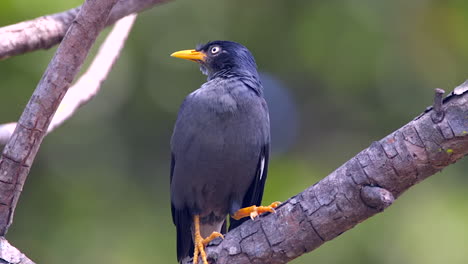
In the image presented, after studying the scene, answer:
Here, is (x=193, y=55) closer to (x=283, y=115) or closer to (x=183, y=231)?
(x=183, y=231)

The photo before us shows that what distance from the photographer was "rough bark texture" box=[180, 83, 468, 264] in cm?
329

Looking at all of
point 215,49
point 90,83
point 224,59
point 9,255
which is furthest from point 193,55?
point 9,255

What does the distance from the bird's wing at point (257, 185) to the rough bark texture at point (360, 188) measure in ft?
3.79

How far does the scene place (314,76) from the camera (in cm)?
805

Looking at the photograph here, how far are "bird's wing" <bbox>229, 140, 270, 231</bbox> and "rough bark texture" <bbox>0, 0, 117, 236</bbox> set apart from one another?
69.9 inches

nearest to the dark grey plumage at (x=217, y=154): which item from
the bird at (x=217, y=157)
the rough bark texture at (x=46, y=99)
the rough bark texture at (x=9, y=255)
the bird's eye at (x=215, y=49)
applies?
the bird at (x=217, y=157)

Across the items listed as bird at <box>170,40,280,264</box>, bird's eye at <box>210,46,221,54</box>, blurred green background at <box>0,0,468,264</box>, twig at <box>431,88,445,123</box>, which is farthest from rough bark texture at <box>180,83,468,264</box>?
blurred green background at <box>0,0,468,264</box>

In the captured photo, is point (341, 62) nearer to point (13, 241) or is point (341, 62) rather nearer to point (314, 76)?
point (314, 76)

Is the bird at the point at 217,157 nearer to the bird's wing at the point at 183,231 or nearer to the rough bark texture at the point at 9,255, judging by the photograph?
the bird's wing at the point at 183,231

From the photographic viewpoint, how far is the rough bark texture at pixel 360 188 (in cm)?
329

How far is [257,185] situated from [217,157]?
0.44 m

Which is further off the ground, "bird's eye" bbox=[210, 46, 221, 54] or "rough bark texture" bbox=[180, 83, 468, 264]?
"bird's eye" bbox=[210, 46, 221, 54]

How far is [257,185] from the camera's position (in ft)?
16.7

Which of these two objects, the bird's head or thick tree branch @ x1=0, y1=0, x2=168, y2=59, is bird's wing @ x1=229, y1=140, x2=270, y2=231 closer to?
the bird's head
